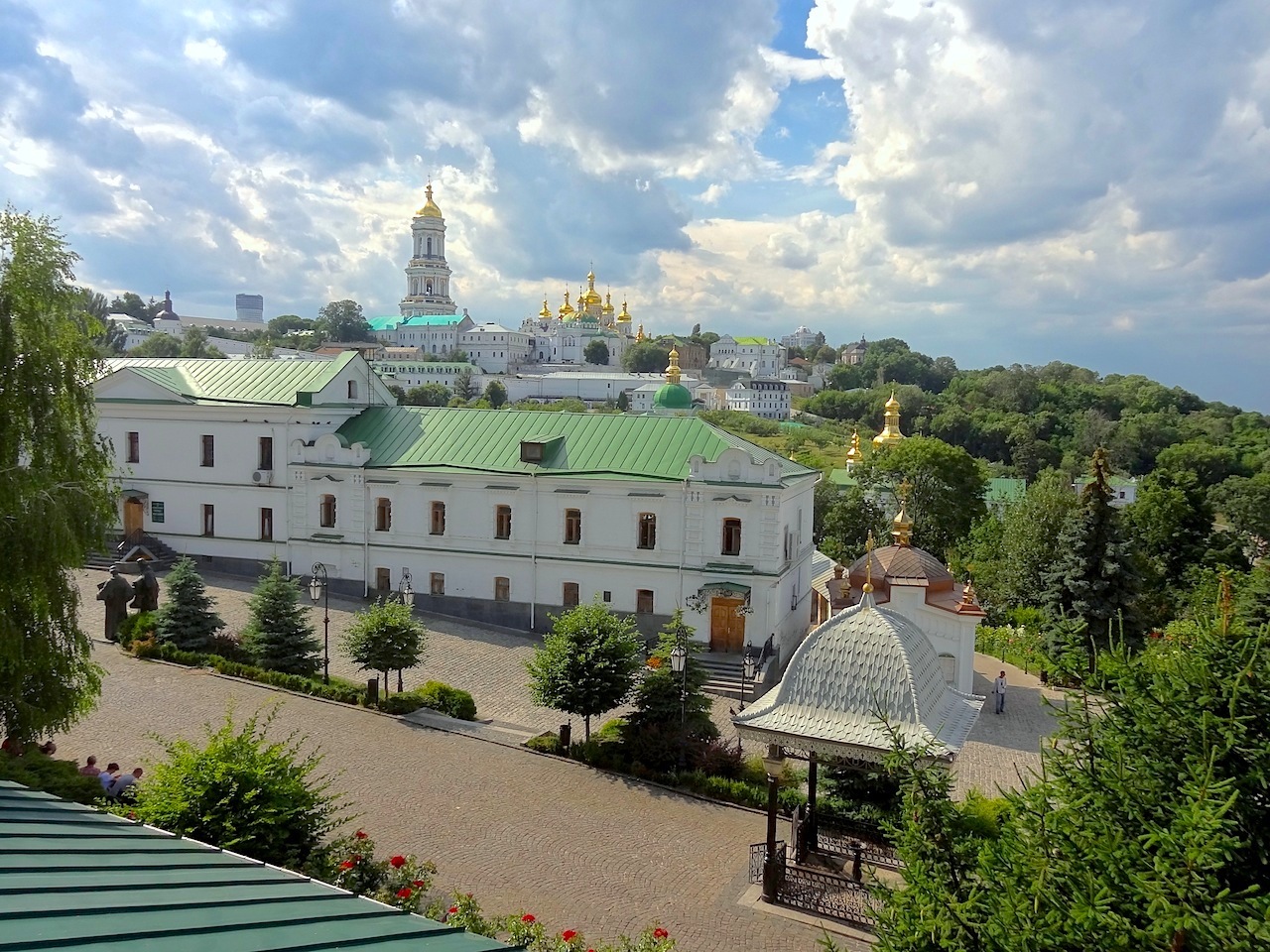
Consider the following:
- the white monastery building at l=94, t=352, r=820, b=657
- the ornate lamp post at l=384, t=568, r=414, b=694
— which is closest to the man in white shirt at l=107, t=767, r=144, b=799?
the ornate lamp post at l=384, t=568, r=414, b=694

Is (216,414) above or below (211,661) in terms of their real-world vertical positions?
above

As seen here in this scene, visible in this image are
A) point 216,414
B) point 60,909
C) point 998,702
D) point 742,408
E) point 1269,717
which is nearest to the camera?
point 60,909

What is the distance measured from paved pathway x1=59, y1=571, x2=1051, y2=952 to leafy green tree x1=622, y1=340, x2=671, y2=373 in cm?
13015

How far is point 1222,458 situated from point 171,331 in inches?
6080

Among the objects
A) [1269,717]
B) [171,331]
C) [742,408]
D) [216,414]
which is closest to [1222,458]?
[742,408]

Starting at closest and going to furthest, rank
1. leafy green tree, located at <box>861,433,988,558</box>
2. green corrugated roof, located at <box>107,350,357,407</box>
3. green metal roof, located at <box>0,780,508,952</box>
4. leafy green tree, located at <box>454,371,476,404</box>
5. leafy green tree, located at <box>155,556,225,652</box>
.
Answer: green metal roof, located at <box>0,780,508,952</box>, leafy green tree, located at <box>155,556,225,652</box>, green corrugated roof, located at <box>107,350,357,407</box>, leafy green tree, located at <box>861,433,988,558</box>, leafy green tree, located at <box>454,371,476,404</box>

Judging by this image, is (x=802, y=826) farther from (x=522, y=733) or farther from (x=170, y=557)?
(x=170, y=557)

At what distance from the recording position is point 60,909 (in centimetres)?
557

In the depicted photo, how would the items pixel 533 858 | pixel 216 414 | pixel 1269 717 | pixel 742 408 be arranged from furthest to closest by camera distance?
pixel 742 408 < pixel 216 414 < pixel 533 858 < pixel 1269 717

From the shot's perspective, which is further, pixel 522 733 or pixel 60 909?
pixel 522 733

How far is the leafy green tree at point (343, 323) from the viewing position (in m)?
156

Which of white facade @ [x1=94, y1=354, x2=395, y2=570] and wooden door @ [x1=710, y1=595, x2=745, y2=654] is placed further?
white facade @ [x1=94, y1=354, x2=395, y2=570]

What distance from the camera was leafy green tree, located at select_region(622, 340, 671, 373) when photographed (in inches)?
5994

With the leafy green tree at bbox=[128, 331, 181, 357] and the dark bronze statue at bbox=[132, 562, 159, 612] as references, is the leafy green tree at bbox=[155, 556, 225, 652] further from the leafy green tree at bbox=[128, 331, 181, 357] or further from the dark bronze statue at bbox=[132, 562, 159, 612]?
the leafy green tree at bbox=[128, 331, 181, 357]
